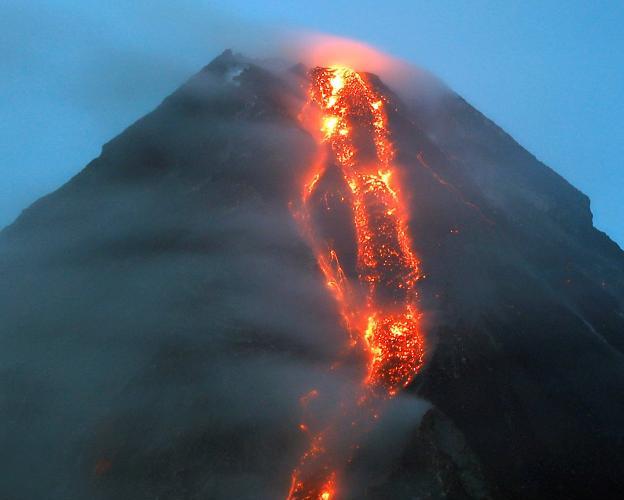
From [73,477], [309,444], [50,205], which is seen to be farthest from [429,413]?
[50,205]

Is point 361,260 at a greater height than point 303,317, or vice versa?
point 361,260

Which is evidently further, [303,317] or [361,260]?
[361,260]

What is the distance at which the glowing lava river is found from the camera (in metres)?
12.6

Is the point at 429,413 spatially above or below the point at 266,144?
below

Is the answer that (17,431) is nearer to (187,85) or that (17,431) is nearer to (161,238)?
(161,238)

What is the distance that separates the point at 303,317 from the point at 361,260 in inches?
88.0

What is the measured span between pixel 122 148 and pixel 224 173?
182 inches

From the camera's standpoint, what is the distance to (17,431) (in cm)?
1350

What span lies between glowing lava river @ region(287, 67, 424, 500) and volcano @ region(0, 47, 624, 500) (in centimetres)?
6

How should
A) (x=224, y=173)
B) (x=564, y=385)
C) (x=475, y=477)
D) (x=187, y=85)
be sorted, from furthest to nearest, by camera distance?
(x=187, y=85) → (x=224, y=173) → (x=564, y=385) → (x=475, y=477)

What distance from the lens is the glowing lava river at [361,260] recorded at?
1264 centimetres

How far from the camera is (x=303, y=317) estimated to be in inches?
638

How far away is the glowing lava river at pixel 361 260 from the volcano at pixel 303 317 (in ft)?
0.21

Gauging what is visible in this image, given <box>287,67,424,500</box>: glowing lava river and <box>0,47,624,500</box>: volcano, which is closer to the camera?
<box>0,47,624,500</box>: volcano
